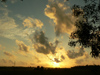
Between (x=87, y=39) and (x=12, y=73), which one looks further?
(x=87, y=39)

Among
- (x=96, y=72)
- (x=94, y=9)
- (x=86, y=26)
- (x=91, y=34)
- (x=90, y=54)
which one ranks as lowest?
(x=96, y=72)

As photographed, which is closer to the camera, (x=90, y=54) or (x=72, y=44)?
(x=90, y=54)

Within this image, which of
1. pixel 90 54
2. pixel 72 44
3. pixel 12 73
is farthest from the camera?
pixel 72 44

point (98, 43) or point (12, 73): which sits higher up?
point (98, 43)

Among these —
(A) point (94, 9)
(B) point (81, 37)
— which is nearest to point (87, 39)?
(B) point (81, 37)

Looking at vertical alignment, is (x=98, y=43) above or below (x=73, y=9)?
below

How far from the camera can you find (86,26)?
88.4 ft

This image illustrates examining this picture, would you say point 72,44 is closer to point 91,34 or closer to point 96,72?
point 91,34

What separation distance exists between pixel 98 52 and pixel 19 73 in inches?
598

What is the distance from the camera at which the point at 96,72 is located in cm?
2688

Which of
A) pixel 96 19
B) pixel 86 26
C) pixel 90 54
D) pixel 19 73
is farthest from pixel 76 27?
pixel 19 73

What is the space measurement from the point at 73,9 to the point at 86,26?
15.2 ft

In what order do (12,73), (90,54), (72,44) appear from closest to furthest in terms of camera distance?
(12,73), (90,54), (72,44)

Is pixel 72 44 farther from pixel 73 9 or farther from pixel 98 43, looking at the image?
pixel 73 9
